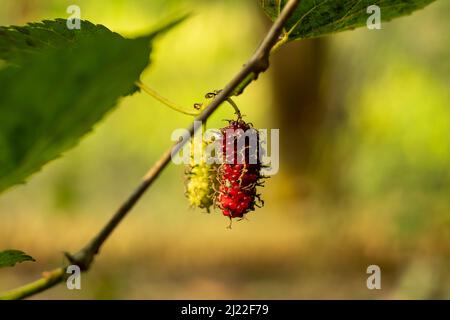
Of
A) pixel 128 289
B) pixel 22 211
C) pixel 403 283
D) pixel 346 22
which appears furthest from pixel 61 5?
pixel 346 22

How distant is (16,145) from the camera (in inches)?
10.2

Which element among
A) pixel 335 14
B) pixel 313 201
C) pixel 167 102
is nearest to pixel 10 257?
pixel 167 102

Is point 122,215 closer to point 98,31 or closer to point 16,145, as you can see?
point 16,145

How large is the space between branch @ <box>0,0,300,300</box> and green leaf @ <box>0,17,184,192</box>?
3 cm

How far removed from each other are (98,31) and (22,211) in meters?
5.48

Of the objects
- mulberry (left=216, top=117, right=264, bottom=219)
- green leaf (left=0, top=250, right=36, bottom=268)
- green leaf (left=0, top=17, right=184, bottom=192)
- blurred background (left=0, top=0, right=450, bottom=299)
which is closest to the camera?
green leaf (left=0, top=17, right=184, bottom=192)

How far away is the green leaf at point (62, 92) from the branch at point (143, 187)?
0.10ft

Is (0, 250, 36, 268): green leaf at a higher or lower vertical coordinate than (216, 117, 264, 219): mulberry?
lower

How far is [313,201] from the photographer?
3.99 m

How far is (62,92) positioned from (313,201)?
3811 mm

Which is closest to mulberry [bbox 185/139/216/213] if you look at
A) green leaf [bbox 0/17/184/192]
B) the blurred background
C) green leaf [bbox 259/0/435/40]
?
green leaf [bbox 259/0/435/40]

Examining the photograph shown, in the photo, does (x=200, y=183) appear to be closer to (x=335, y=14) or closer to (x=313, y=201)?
(x=335, y=14)

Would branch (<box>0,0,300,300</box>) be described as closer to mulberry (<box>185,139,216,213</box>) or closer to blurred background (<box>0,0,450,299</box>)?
mulberry (<box>185,139,216,213</box>)

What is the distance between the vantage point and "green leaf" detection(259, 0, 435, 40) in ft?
1.47
